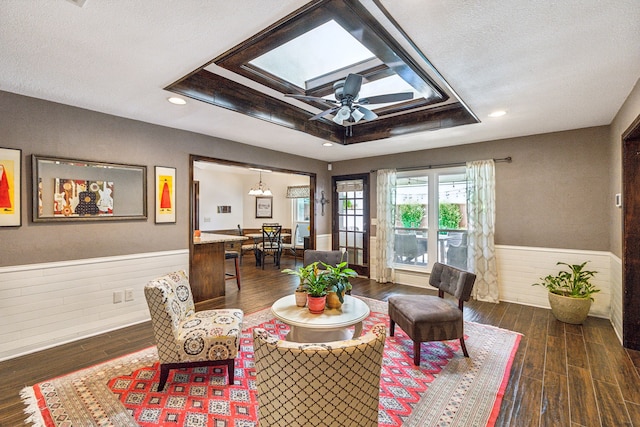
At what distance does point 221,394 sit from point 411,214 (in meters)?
4.28

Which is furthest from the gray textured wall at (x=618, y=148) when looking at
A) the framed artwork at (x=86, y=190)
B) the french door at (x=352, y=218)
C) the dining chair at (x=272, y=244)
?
the dining chair at (x=272, y=244)

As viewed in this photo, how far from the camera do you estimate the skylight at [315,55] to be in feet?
7.35

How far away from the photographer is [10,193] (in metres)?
2.69

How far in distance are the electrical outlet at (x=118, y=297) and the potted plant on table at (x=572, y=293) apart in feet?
17.2

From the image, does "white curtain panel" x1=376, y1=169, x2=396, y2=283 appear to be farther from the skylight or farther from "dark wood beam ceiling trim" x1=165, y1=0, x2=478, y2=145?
the skylight

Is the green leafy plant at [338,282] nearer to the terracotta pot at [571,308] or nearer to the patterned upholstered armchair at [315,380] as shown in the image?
the patterned upholstered armchair at [315,380]

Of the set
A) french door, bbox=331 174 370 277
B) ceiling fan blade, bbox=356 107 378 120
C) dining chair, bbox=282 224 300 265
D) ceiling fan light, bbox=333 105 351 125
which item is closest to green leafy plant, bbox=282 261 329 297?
ceiling fan light, bbox=333 105 351 125

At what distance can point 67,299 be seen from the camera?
301 cm

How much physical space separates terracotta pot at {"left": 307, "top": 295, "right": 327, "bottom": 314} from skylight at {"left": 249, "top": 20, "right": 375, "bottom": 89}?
6.80ft

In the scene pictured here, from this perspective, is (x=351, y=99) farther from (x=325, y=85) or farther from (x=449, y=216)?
(x=449, y=216)

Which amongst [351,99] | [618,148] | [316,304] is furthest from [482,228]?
[316,304]

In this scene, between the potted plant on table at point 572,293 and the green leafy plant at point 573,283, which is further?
the green leafy plant at point 573,283

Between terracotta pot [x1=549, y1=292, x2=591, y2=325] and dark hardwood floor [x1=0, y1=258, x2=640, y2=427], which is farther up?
terracotta pot [x1=549, y1=292, x2=591, y2=325]

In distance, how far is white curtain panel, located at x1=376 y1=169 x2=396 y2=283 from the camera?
5.42 meters
